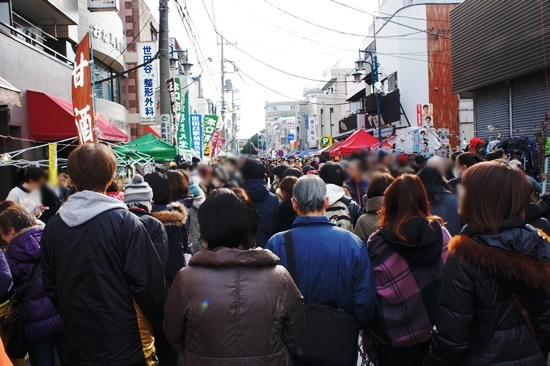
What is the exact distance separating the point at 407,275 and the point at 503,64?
40.0 ft

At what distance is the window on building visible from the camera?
19.8 meters

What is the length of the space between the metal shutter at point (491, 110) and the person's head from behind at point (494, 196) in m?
13.5

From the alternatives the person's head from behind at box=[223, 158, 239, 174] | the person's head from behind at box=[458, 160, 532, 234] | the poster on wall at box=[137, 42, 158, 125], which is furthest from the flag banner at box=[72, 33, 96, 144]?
the poster on wall at box=[137, 42, 158, 125]

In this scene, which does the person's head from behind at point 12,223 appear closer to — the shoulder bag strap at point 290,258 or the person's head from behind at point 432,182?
the shoulder bag strap at point 290,258

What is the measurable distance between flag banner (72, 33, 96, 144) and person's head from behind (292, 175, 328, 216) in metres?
5.77

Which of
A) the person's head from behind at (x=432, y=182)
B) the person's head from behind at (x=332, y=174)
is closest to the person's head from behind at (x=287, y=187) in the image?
the person's head from behind at (x=332, y=174)

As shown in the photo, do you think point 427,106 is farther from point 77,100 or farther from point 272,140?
point 272,140

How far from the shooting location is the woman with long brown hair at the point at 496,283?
2.50 m

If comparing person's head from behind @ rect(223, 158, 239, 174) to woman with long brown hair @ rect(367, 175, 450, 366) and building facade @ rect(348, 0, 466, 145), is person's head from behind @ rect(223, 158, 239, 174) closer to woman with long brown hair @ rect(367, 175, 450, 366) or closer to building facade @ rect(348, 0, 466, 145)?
woman with long brown hair @ rect(367, 175, 450, 366)

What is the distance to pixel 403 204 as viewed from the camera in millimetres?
3537

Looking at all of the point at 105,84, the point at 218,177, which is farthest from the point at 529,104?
the point at 105,84

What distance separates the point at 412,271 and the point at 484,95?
1464 cm

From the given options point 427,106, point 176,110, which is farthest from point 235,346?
point 427,106

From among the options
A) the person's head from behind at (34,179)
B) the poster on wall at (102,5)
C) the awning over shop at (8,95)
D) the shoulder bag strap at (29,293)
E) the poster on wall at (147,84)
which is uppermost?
the poster on wall at (102,5)
